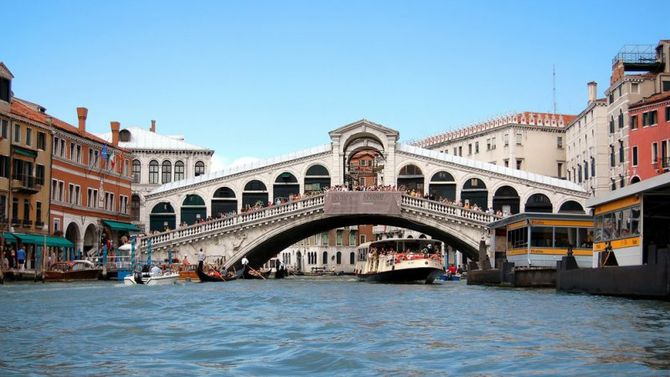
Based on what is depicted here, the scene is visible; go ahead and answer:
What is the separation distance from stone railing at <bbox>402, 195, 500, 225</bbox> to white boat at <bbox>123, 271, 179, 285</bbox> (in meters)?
13.4

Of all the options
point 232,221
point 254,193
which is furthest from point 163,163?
point 232,221

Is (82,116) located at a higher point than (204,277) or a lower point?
higher

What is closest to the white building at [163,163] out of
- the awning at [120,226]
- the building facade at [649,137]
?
the awning at [120,226]

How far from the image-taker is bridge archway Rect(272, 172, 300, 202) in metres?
50.6

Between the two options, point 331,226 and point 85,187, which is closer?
point 85,187

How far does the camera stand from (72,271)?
36.7m

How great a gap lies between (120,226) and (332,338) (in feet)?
119

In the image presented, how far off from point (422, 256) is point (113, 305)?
60.1 feet

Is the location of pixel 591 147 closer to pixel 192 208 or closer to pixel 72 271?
pixel 192 208

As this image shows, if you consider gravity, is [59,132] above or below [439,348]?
above

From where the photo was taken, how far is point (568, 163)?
2480 inches

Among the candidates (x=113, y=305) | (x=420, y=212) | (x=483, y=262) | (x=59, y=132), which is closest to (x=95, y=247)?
(x=59, y=132)

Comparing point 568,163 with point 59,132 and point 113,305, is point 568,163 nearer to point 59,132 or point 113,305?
point 59,132

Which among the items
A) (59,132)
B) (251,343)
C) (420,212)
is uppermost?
(59,132)
